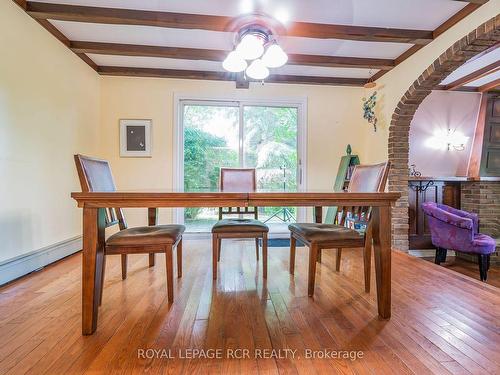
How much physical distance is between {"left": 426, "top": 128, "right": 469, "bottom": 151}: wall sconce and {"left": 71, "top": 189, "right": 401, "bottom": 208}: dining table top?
11.3ft

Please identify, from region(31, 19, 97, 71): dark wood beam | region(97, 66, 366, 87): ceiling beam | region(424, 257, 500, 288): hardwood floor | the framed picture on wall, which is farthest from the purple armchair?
region(31, 19, 97, 71): dark wood beam

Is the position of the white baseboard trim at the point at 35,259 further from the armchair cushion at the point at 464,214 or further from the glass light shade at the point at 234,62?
the armchair cushion at the point at 464,214

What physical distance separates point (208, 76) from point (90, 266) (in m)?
3.07

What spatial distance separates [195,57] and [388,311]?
308 cm

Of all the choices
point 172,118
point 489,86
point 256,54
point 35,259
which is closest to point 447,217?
point 489,86

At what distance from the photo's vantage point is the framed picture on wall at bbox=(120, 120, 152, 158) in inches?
149

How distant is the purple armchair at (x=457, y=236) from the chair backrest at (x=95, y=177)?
12.1 feet

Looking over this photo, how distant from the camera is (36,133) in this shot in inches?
98.6

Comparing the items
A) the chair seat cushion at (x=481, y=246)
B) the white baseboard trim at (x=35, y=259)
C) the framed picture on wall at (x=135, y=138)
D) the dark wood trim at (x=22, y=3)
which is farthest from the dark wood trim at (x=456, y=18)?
the white baseboard trim at (x=35, y=259)

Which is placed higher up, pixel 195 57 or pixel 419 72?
pixel 195 57

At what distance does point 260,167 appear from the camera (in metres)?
4.07

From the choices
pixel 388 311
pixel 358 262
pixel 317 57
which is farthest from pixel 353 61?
pixel 388 311

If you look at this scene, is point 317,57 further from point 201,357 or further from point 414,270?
point 201,357

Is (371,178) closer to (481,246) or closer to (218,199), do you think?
(218,199)
